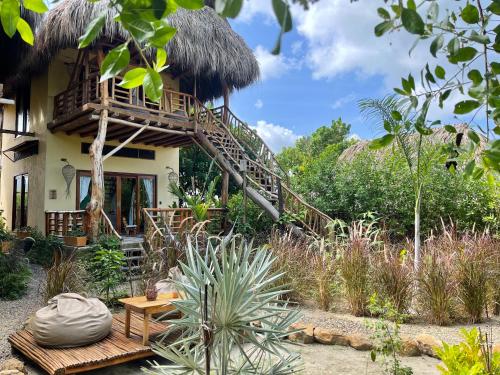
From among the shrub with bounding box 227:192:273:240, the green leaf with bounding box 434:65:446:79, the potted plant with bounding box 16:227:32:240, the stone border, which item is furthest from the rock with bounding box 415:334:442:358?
the potted plant with bounding box 16:227:32:240

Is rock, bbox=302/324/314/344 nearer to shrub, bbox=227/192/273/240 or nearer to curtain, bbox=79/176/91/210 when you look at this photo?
shrub, bbox=227/192/273/240

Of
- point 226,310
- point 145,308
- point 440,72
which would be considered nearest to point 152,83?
point 440,72

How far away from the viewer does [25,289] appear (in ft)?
23.0

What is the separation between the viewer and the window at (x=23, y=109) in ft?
41.7

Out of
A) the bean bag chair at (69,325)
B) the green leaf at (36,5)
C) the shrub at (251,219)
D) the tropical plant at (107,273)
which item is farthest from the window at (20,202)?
the green leaf at (36,5)

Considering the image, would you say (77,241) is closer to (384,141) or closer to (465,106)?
(384,141)

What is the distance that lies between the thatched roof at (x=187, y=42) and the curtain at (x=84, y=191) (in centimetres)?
319

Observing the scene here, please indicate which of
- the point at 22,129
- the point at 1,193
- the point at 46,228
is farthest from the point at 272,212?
the point at 1,193

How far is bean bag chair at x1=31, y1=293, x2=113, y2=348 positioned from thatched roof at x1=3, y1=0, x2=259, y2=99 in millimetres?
6077

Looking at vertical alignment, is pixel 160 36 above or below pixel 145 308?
above

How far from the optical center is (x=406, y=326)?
489 cm

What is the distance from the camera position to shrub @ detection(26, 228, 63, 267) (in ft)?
32.2

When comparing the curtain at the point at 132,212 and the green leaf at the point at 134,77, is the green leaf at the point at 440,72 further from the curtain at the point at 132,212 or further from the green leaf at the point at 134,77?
the curtain at the point at 132,212

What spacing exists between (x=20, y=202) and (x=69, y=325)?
406 inches
